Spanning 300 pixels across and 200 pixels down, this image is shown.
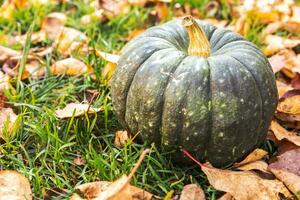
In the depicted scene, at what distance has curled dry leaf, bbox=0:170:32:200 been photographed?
88.6 inches

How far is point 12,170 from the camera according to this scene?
2.40 meters

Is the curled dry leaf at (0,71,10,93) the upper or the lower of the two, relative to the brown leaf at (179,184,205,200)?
upper

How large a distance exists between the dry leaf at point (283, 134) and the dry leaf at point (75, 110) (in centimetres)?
91

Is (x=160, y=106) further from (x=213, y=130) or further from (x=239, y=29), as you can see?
(x=239, y=29)

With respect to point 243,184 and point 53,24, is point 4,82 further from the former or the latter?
point 243,184

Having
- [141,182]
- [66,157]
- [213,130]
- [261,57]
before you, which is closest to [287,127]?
[261,57]

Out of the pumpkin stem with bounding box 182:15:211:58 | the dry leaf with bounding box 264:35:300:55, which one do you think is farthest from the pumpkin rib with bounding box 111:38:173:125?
the dry leaf with bounding box 264:35:300:55

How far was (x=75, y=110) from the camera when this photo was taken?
2.63 metres

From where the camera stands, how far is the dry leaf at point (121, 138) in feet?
8.75

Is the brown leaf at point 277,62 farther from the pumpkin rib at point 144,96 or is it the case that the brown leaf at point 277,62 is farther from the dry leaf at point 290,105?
the pumpkin rib at point 144,96

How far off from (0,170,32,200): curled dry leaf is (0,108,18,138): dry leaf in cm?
35

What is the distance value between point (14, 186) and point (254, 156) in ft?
3.72

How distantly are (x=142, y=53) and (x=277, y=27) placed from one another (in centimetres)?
177

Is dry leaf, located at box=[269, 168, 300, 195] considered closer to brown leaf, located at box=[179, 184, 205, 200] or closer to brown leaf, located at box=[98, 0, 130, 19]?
brown leaf, located at box=[179, 184, 205, 200]
